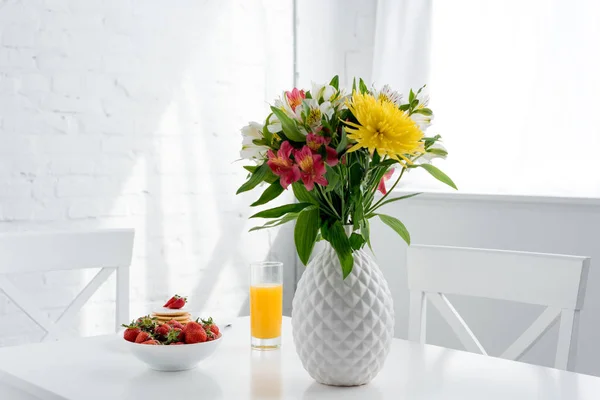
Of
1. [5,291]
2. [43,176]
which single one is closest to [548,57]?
[43,176]

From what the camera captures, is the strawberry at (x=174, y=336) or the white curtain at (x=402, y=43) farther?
the white curtain at (x=402, y=43)

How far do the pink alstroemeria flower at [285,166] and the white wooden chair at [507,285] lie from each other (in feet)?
1.94

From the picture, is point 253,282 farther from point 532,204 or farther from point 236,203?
point 236,203

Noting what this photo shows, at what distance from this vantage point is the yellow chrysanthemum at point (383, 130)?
1.11 metres

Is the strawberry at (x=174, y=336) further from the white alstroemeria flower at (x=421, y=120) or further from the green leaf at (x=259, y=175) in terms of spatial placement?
the white alstroemeria flower at (x=421, y=120)

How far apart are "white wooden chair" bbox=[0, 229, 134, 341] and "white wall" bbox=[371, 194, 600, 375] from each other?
136 centimetres

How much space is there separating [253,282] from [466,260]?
518 millimetres

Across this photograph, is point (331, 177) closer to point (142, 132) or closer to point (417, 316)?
point (417, 316)

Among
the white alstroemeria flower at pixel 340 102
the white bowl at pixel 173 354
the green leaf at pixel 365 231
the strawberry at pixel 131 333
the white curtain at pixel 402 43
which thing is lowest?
the white bowl at pixel 173 354

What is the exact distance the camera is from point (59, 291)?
263cm

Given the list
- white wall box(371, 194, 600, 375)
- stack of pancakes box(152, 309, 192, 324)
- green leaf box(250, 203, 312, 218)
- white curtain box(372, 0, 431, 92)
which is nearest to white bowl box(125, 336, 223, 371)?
stack of pancakes box(152, 309, 192, 324)

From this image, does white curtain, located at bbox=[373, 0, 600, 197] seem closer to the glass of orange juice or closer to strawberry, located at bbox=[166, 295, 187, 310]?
the glass of orange juice

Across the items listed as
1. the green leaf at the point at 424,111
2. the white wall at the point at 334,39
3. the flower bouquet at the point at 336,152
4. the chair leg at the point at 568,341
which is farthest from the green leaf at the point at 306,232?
the white wall at the point at 334,39

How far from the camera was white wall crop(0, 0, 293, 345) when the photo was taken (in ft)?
8.38
